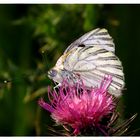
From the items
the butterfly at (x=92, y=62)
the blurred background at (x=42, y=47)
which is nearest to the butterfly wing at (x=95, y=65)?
the butterfly at (x=92, y=62)

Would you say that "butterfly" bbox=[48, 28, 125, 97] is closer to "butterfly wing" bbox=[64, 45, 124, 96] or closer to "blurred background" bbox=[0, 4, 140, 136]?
"butterfly wing" bbox=[64, 45, 124, 96]

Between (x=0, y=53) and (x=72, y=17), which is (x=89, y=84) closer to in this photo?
(x=72, y=17)

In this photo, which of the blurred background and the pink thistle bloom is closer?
the pink thistle bloom

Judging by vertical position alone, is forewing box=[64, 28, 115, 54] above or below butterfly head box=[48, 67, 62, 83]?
above

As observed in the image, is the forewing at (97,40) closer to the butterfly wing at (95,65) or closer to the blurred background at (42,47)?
the butterfly wing at (95,65)

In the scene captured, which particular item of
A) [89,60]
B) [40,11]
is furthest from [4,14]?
[89,60]

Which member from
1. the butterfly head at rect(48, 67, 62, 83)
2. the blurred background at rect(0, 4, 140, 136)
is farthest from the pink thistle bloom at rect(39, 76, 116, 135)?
the blurred background at rect(0, 4, 140, 136)
